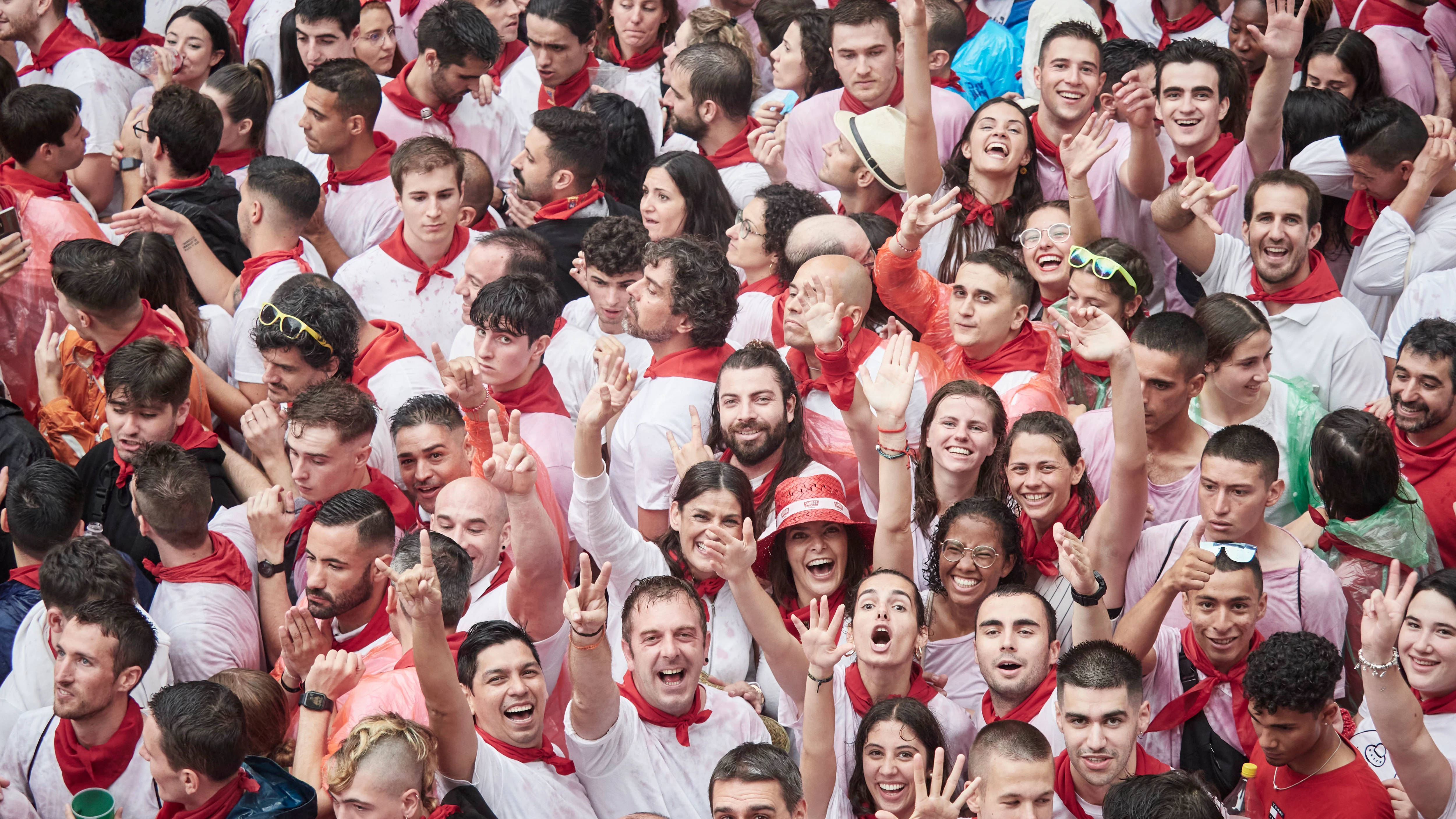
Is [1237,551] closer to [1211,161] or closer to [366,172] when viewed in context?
[1211,161]

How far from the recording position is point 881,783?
455 cm

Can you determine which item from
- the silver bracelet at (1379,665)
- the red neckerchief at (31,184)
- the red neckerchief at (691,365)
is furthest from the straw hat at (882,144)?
the red neckerchief at (31,184)

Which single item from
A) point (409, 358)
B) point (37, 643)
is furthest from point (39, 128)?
point (37, 643)

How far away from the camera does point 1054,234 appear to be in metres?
6.28

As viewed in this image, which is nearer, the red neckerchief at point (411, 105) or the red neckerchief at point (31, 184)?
the red neckerchief at point (31, 184)

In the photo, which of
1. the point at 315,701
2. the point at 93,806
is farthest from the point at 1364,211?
the point at 93,806

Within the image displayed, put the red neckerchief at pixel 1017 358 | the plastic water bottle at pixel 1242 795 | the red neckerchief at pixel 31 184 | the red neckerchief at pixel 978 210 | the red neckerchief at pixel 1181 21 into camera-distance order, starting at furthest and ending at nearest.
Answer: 1. the red neckerchief at pixel 1181 21
2. the red neckerchief at pixel 31 184
3. the red neckerchief at pixel 978 210
4. the red neckerchief at pixel 1017 358
5. the plastic water bottle at pixel 1242 795

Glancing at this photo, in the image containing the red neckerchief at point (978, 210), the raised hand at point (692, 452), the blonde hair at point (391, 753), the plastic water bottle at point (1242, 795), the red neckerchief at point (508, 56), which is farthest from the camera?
the red neckerchief at point (508, 56)

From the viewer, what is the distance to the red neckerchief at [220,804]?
4309mm

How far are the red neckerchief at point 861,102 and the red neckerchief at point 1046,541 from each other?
99.2 inches

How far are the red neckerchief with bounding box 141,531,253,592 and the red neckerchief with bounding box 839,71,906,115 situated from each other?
3.35m

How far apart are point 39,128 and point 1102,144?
4352mm

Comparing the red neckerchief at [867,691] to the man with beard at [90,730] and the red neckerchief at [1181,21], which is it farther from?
the red neckerchief at [1181,21]

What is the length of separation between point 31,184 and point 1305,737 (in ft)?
17.7
